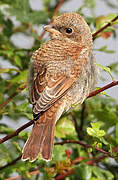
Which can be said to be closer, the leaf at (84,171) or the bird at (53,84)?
the bird at (53,84)

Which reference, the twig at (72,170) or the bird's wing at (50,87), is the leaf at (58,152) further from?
the bird's wing at (50,87)

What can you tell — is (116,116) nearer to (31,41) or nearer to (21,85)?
(21,85)

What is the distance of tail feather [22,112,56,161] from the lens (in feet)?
9.02

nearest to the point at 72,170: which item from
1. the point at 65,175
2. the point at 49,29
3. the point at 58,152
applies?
the point at 65,175

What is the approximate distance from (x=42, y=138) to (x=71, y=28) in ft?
3.72

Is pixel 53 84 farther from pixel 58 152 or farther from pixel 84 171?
pixel 84 171

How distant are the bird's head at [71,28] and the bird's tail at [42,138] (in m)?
0.81

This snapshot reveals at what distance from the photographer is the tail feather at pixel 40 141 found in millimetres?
2750

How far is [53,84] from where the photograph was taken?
121 inches

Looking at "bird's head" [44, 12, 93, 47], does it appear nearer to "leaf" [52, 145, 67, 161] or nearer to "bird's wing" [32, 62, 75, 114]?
"bird's wing" [32, 62, 75, 114]

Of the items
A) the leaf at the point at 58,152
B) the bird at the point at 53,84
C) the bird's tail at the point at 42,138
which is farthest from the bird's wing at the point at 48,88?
the leaf at the point at 58,152

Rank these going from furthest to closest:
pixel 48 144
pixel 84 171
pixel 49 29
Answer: pixel 49 29, pixel 84 171, pixel 48 144

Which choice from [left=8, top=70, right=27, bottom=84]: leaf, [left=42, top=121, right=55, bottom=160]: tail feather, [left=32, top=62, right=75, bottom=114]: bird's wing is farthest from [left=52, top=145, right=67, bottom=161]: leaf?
[left=8, top=70, right=27, bottom=84]: leaf

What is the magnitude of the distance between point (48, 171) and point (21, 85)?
2.29 ft
